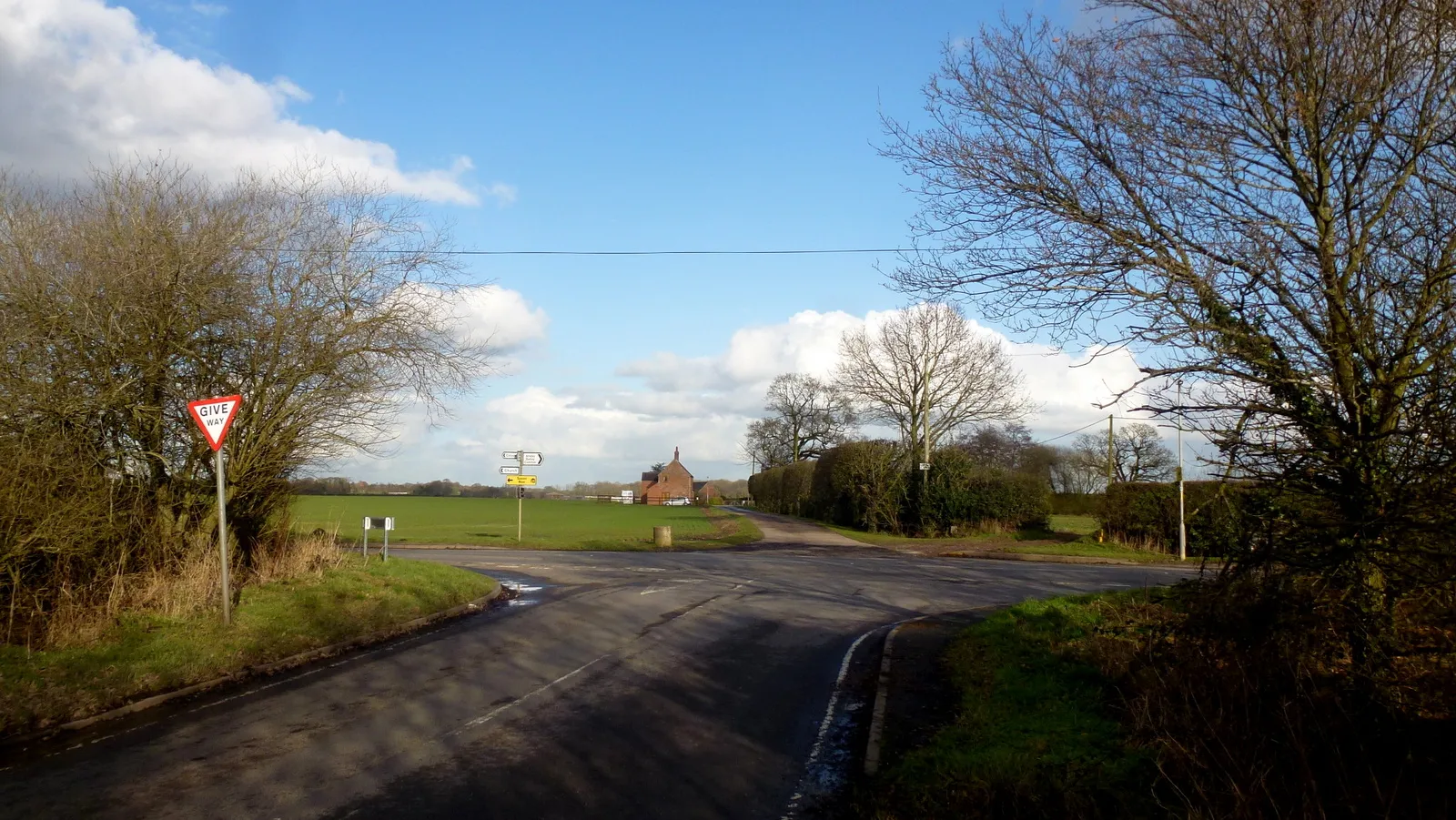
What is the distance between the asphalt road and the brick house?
11803cm

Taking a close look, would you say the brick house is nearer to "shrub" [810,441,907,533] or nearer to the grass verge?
"shrub" [810,441,907,533]

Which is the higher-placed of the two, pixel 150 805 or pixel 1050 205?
pixel 1050 205

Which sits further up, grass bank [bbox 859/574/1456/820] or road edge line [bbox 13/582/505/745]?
grass bank [bbox 859/574/1456/820]

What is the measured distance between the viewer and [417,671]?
10.8 m

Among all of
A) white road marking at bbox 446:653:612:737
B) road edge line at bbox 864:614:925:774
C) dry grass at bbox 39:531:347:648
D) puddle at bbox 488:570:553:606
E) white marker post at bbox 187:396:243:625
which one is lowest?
puddle at bbox 488:570:553:606

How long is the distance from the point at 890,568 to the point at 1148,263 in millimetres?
19708

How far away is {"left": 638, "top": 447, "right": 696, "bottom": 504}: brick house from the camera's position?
13350 centimetres

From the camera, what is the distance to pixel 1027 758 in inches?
251

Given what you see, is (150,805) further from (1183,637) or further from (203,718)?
(1183,637)

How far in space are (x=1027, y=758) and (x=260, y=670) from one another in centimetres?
843

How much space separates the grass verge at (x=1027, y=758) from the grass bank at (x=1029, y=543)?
24.1m

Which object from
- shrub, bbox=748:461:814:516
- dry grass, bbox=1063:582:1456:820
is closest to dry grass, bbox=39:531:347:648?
dry grass, bbox=1063:582:1456:820

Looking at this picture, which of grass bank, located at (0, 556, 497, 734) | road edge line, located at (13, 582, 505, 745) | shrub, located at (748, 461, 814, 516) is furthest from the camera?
shrub, located at (748, 461, 814, 516)

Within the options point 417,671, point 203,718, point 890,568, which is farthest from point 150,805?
point 890,568
